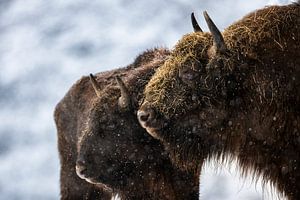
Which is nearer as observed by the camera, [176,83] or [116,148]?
[176,83]

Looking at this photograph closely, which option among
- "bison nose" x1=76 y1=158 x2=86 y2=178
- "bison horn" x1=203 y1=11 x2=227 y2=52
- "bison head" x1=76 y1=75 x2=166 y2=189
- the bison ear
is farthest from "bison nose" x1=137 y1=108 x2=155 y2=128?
"bison nose" x1=76 y1=158 x2=86 y2=178

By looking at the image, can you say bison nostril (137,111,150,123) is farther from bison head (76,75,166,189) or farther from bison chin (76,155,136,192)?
bison chin (76,155,136,192)

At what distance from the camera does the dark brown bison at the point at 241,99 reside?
620 cm

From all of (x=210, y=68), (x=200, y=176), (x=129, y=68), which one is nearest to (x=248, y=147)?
(x=210, y=68)

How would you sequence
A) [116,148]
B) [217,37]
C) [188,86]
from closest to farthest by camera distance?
[217,37]
[188,86]
[116,148]

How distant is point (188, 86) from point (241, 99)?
0.57m

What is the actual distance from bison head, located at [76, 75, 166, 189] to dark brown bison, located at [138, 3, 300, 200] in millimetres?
2251

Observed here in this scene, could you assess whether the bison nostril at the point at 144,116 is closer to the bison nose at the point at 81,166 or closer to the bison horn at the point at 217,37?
the bison horn at the point at 217,37

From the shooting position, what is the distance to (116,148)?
9031 mm

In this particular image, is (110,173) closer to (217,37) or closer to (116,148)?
(116,148)

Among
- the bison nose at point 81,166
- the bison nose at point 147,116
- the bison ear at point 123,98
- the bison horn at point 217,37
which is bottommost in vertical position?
the bison nose at point 147,116

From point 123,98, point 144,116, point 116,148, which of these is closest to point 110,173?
point 116,148

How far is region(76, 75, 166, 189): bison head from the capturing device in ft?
29.3

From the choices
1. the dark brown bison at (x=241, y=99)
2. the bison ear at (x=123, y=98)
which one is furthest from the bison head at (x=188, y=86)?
the bison ear at (x=123, y=98)
